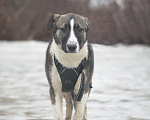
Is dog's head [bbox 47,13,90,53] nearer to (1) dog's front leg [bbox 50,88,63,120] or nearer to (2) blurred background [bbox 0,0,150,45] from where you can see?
(1) dog's front leg [bbox 50,88,63,120]

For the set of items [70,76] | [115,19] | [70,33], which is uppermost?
[70,33]

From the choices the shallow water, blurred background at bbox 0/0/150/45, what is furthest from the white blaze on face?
blurred background at bbox 0/0/150/45

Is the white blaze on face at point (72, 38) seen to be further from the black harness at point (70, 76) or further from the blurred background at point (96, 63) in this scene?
the blurred background at point (96, 63)

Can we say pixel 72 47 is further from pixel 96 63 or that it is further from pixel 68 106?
pixel 96 63

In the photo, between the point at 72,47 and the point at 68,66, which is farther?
the point at 68,66

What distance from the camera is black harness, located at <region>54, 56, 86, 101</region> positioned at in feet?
16.9

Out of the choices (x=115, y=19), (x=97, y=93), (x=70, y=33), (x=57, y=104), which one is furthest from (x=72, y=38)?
(x=115, y=19)

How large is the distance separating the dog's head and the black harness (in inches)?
12.2

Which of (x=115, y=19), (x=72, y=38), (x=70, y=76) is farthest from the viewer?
(x=115, y=19)

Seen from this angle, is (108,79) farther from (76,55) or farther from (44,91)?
(76,55)

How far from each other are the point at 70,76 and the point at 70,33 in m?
0.64

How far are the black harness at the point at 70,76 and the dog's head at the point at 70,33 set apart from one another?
31 centimetres

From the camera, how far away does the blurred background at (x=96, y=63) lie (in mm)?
6997

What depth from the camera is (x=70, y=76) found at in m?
5.16
